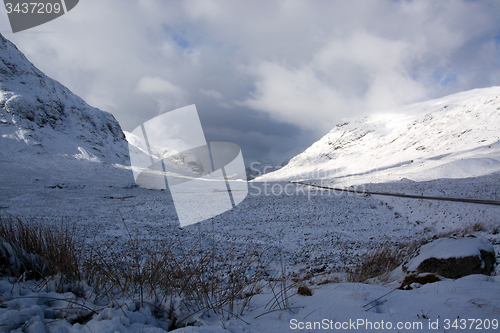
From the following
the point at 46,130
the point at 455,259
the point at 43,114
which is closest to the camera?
the point at 455,259

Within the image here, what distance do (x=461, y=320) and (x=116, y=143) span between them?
106 metres

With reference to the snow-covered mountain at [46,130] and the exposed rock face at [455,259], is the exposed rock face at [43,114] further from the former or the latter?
the exposed rock face at [455,259]

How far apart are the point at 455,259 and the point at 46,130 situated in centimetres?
8765

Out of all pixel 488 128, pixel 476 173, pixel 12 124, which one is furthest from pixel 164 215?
pixel 488 128

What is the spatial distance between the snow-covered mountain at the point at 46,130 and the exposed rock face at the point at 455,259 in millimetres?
53279

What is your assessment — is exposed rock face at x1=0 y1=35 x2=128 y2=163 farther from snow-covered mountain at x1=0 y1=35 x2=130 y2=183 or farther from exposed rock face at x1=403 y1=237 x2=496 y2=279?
exposed rock face at x1=403 y1=237 x2=496 y2=279

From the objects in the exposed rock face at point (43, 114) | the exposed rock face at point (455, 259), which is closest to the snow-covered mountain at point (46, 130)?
the exposed rock face at point (43, 114)

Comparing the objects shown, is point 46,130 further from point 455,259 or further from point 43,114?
point 455,259

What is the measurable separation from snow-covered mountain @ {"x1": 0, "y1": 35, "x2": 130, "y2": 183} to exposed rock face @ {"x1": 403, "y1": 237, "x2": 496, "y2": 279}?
5328cm

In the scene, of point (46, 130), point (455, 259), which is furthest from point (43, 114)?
point (455, 259)

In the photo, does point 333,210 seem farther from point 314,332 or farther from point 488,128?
point 488,128

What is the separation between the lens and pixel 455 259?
13.0ft

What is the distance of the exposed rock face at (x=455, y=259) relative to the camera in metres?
3.88

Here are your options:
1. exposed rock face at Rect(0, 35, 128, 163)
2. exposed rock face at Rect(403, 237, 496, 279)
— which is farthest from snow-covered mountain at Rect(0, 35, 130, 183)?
exposed rock face at Rect(403, 237, 496, 279)
